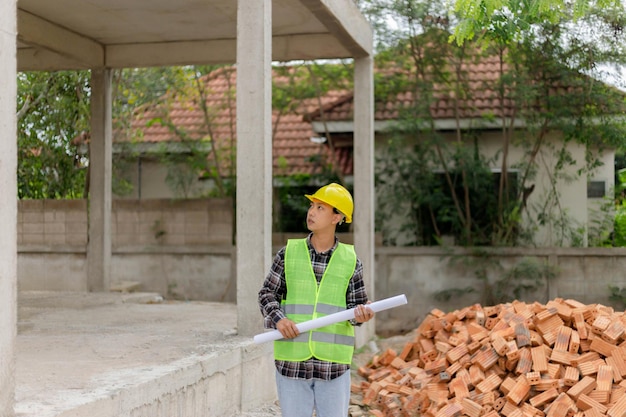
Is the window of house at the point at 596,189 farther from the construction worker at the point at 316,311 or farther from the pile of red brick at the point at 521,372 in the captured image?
the construction worker at the point at 316,311

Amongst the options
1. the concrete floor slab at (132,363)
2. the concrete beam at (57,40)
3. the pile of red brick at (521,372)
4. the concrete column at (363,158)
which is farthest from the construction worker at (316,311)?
the concrete beam at (57,40)

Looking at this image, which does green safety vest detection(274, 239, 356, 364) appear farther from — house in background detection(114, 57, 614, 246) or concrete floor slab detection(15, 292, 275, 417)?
house in background detection(114, 57, 614, 246)

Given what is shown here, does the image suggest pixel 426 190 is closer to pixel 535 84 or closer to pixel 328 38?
pixel 535 84

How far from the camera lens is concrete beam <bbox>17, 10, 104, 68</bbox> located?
1066 centimetres

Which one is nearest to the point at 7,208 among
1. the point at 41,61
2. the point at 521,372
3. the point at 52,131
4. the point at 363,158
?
the point at 521,372

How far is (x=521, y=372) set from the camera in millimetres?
7695

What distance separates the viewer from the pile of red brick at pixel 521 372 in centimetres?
726

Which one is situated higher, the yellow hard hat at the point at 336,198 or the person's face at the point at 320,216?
the yellow hard hat at the point at 336,198

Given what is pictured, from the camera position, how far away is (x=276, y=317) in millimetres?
4160

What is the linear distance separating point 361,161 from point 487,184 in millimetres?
3540

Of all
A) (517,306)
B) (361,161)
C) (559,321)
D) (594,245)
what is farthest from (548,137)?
(559,321)

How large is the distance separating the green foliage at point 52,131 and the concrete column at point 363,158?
19.3 feet

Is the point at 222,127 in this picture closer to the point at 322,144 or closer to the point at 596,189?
the point at 322,144

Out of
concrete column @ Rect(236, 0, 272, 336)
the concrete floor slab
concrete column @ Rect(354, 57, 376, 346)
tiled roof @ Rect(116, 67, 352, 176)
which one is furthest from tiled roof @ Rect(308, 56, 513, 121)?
concrete column @ Rect(236, 0, 272, 336)
